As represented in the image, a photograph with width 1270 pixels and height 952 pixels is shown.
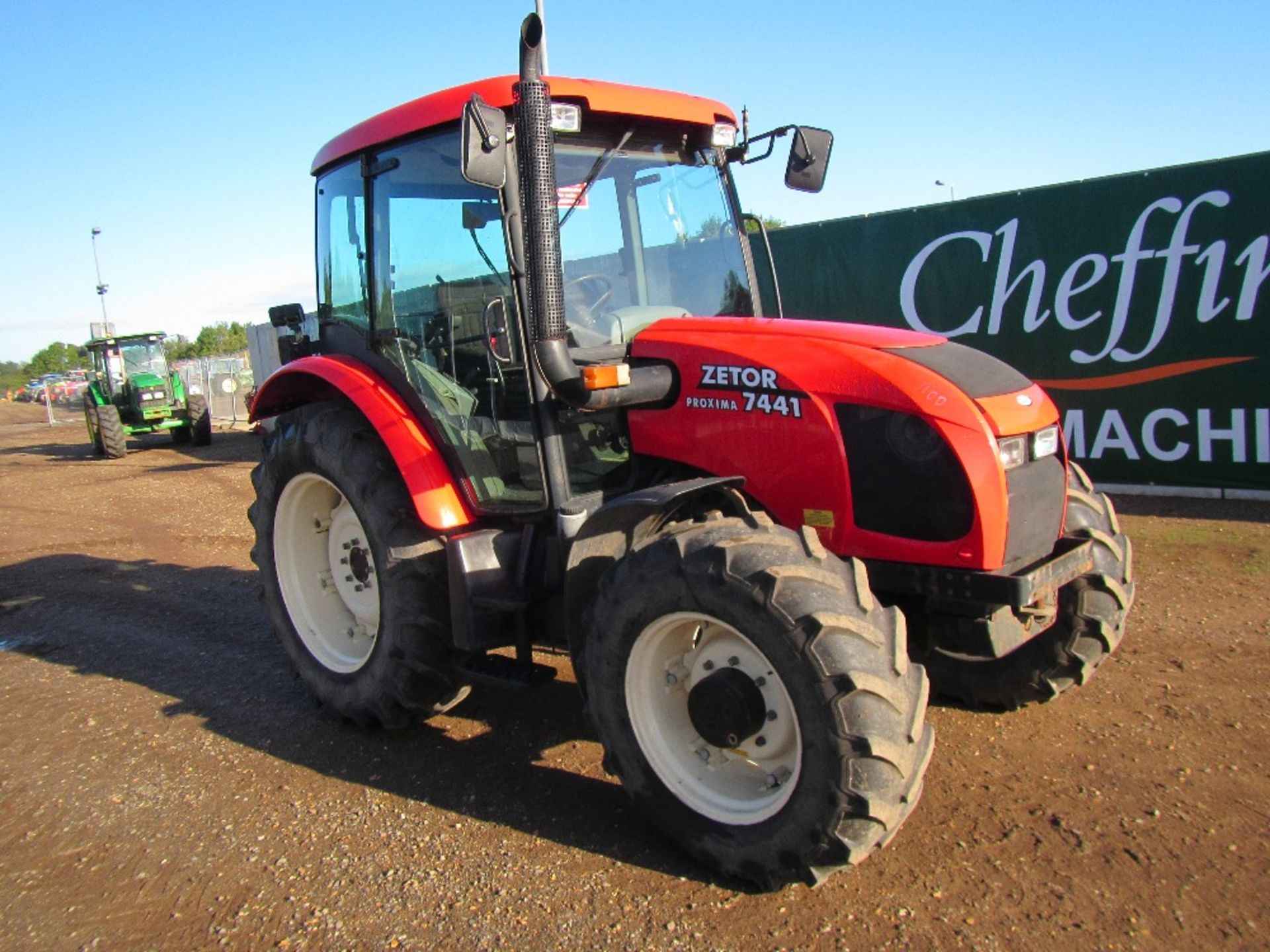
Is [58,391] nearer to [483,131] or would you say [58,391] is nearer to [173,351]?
[173,351]

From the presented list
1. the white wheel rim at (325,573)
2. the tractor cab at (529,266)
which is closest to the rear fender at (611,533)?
the tractor cab at (529,266)

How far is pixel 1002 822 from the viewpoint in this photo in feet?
10.7

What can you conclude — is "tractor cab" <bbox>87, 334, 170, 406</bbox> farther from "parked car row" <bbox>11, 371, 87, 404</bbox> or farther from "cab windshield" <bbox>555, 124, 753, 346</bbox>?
"parked car row" <bbox>11, 371, 87, 404</bbox>

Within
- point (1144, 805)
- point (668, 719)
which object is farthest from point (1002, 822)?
point (668, 719)

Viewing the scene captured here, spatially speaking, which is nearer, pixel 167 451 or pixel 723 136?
pixel 723 136

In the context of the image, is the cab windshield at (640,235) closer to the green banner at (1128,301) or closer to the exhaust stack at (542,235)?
the exhaust stack at (542,235)

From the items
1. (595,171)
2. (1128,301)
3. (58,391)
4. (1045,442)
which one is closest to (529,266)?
(595,171)

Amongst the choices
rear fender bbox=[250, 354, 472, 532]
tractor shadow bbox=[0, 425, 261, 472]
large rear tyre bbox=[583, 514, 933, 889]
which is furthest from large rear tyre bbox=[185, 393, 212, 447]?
large rear tyre bbox=[583, 514, 933, 889]

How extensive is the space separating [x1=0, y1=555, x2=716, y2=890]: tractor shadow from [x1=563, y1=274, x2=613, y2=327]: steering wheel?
153cm

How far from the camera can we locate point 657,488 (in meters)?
3.24

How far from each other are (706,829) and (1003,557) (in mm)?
1237

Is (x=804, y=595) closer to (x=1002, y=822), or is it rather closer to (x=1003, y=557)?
(x=1003, y=557)

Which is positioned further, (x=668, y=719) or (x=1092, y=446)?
(x=1092, y=446)

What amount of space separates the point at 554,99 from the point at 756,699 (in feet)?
7.22
